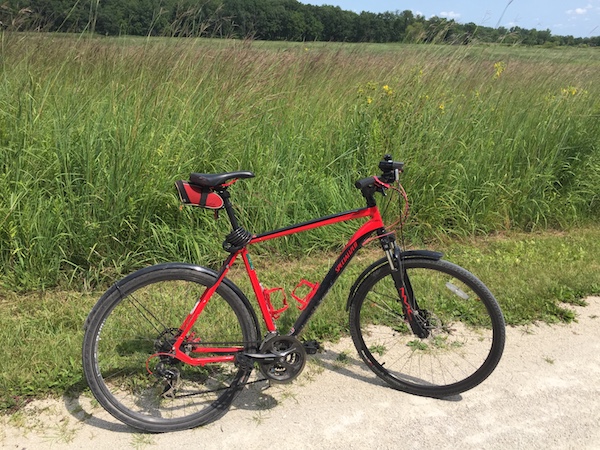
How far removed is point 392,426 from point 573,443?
0.88 m

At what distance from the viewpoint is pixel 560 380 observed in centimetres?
291

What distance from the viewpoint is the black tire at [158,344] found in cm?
240

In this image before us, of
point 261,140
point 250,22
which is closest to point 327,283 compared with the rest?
point 261,140

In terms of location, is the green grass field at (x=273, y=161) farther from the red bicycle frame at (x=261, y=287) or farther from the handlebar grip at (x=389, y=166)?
the handlebar grip at (x=389, y=166)

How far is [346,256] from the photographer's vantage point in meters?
2.66

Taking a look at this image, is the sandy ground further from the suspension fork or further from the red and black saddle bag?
the red and black saddle bag

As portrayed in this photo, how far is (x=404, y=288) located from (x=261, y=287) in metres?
0.78

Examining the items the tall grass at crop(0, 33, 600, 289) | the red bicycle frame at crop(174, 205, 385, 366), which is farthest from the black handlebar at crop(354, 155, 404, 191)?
the tall grass at crop(0, 33, 600, 289)

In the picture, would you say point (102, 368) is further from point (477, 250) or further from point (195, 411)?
point (477, 250)

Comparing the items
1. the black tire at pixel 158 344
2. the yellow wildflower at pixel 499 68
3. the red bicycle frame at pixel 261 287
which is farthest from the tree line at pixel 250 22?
the red bicycle frame at pixel 261 287

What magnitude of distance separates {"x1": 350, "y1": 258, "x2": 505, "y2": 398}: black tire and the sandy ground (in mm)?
121

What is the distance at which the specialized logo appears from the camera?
265 centimetres

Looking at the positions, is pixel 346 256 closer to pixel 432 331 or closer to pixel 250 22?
pixel 432 331

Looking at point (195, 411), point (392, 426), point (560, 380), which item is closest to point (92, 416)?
point (195, 411)
